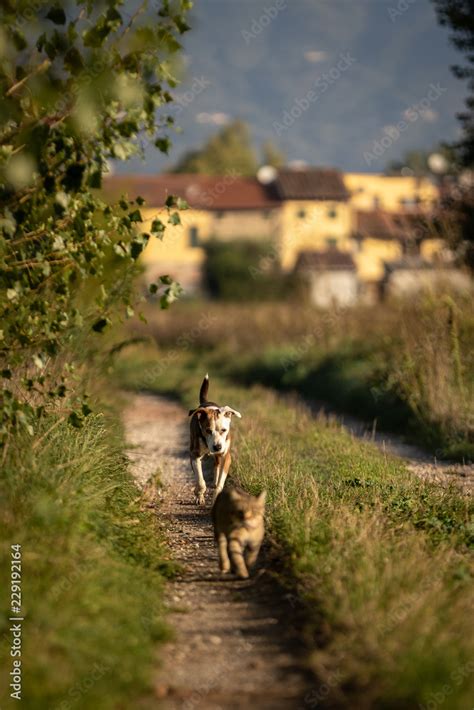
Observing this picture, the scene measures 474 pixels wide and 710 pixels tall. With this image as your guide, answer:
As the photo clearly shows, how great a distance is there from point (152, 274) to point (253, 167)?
30.0 meters

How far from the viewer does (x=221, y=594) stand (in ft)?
22.1

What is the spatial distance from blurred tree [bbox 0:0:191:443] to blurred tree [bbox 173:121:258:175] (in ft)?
279

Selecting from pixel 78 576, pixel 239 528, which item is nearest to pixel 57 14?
pixel 78 576

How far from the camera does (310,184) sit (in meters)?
69.8

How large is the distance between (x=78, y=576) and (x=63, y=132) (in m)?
2.92

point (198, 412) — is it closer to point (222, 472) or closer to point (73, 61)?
point (222, 472)

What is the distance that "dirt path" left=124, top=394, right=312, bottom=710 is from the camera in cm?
502

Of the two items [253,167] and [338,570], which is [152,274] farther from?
[338,570]

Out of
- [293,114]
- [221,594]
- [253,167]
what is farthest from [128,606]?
[253,167]

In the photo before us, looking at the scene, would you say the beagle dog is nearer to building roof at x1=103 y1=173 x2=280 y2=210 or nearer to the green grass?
the green grass

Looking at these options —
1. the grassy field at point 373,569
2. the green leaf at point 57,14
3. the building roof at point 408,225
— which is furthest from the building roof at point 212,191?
the green leaf at point 57,14

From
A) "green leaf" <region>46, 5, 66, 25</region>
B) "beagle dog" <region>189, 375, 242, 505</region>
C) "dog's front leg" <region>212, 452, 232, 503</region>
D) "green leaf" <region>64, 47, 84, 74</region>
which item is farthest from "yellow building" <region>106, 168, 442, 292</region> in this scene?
"green leaf" <region>46, 5, 66, 25</region>

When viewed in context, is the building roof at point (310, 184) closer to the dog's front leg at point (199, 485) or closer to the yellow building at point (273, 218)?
the yellow building at point (273, 218)

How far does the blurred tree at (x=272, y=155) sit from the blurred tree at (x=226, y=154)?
1.93 meters
